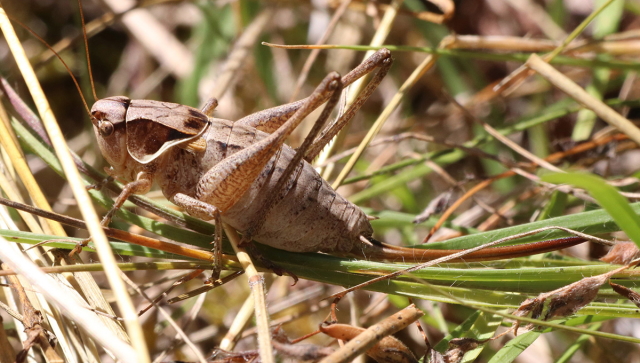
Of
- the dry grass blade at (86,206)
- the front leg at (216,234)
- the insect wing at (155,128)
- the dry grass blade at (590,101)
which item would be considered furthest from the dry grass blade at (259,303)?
the dry grass blade at (590,101)

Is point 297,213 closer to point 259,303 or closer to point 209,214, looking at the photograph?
point 209,214

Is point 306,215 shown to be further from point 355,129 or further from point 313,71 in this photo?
point 313,71

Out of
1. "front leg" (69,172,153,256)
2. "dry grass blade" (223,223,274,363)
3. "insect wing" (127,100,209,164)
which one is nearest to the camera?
"dry grass blade" (223,223,274,363)

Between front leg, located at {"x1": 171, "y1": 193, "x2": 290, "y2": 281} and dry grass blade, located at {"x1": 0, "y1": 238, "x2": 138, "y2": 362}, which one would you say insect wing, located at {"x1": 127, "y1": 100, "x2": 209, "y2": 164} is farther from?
dry grass blade, located at {"x1": 0, "y1": 238, "x2": 138, "y2": 362}

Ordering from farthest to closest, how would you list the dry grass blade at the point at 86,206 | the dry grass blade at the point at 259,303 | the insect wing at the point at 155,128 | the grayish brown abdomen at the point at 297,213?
1. the insect wing at the point at 155,128
2. the grayish brown abdomen at the point at 297,213
3. the dry grass blade at the point at 259,303
4. the dry grass blade at the point at 86,206

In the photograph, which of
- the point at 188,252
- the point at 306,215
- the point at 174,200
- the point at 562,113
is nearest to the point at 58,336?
the point at 188,252

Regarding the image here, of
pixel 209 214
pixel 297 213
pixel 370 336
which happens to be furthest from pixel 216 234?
pixel 370 336

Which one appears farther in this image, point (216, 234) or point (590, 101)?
point (590, 101)

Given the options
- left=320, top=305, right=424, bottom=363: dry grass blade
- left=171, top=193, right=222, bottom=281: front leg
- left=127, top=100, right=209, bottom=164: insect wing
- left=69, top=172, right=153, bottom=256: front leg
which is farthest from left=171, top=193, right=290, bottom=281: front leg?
left=320, top=305, right=424, bottom=363: dry grass blade

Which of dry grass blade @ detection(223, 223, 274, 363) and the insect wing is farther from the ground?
the insect wing

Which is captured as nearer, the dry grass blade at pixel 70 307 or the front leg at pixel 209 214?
the dry grass blade at pixel 70 307

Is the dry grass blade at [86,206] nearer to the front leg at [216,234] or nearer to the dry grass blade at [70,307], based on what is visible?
the dry grass blade at [70,307]
